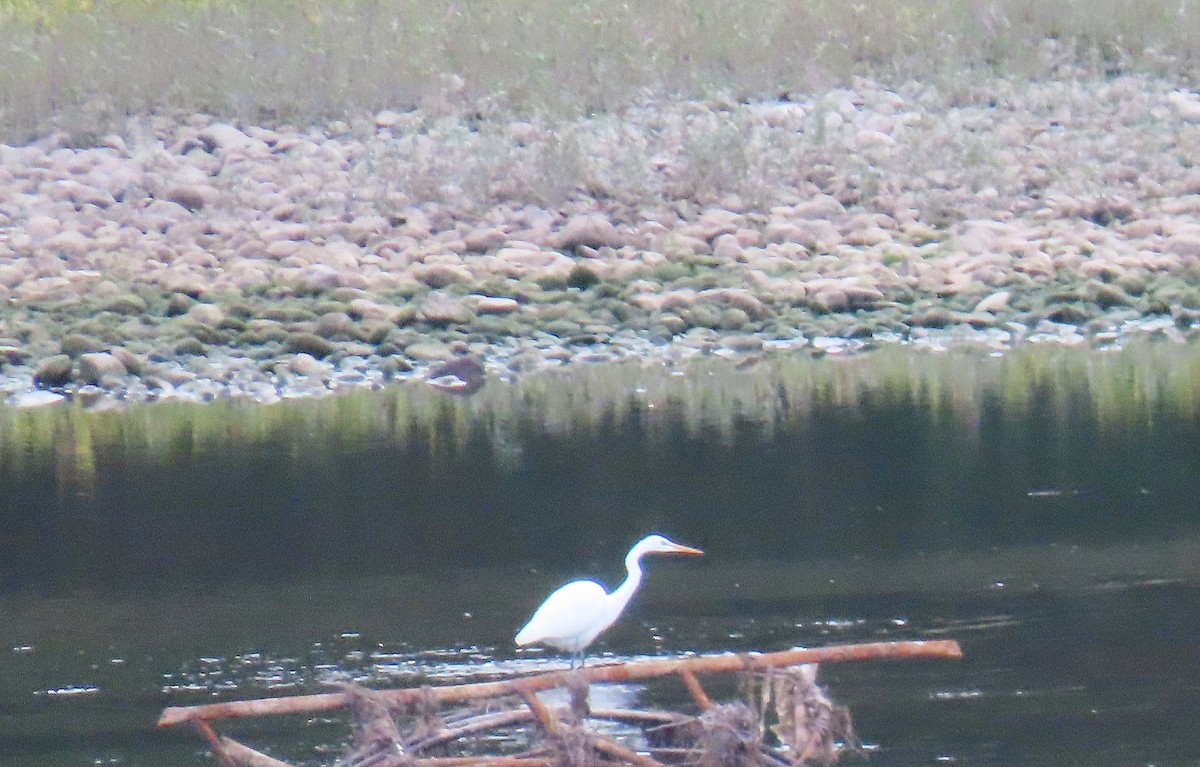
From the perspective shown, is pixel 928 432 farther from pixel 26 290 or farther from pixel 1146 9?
pixel 1146 9

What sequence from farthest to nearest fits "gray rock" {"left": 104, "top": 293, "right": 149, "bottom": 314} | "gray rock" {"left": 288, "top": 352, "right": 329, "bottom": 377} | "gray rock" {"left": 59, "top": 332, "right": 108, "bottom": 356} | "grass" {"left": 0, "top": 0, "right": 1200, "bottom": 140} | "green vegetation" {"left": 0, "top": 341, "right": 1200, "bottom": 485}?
1. "grass" {"left": 0, "top": 0, "right": 1200, "bottom": 140}
2. "gray rock" {"left": 104, "top": 293, "right": 149, "bottom": 314}
3. "gray rock" {"left": 59, "top": 332, "right": 108, "bottom": 356}
4. "gray rock" {"left": 288, "top": 352, "right": 329, "bottom": 377}
5. "green vegetation" {"left": 0, "top": 341, "right": 1200, "bottom": 485}

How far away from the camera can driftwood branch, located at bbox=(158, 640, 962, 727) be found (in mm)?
7234

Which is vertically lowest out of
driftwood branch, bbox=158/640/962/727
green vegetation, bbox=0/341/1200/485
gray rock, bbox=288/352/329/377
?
driftwood branch, bbox=158/640/962/727

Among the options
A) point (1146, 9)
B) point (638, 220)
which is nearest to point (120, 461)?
point (638, 220)

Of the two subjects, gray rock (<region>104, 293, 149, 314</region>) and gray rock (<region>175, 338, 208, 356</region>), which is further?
gray rock (<region>104, 293, 149, 314</region>)

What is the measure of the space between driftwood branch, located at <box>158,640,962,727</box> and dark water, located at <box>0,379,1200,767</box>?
1.21 meters

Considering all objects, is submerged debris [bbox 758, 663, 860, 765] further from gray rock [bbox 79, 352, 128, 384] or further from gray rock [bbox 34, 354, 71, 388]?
gray rock [bbox 34, 354, 71, 388]

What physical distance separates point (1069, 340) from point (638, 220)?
4946 mm

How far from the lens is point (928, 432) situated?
16234 millimetres

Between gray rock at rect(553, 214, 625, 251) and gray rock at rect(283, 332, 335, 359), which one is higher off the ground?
gray rock at rect(553, 214, 625, 251)

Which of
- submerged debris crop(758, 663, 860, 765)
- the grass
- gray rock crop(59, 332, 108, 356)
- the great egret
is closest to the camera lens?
submerged debris crop(758, 663, 860, 765)

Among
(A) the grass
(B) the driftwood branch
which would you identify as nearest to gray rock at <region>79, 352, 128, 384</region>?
(A) the grass

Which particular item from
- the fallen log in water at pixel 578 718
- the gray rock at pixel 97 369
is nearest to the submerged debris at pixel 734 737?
the fallen log in water at pixel 578 718

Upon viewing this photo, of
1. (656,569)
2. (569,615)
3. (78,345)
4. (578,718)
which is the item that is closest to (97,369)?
(78,345)
